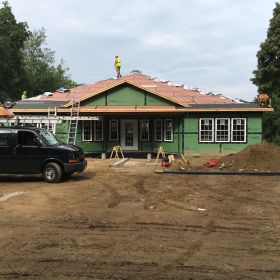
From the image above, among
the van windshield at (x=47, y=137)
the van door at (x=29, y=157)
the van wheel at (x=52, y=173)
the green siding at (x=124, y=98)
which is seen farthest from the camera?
the green siding at (x=124, y=98)

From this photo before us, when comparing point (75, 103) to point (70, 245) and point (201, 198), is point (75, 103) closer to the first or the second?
point (201, 198)

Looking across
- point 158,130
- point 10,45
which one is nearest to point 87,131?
point 158,130

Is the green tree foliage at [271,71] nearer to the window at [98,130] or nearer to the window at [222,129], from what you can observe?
the window at [222,129]

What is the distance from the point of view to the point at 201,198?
12.0 metres

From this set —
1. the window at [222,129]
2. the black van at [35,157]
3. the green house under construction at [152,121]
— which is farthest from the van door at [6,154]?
the window at [222,129]

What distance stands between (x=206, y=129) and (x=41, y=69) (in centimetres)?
4987

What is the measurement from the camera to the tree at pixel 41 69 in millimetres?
64812

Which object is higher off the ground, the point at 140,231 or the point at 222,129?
the point at 222,129

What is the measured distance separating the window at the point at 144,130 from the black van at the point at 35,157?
1175cm

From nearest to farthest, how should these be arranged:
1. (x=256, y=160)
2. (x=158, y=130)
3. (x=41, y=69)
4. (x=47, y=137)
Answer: (x=47, y=137), (x=256, y=160), (x=158, y=130), (x=41, y=69)

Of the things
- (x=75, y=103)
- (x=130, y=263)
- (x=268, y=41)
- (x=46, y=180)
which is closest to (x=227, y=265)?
(x=130, y=263)

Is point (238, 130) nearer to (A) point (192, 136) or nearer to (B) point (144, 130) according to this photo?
(A) point (192, 136)

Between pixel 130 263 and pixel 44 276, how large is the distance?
1.20 metres

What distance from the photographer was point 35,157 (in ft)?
49.9
